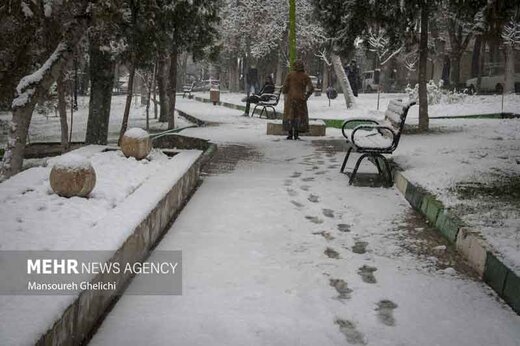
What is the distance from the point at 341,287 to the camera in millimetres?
3680

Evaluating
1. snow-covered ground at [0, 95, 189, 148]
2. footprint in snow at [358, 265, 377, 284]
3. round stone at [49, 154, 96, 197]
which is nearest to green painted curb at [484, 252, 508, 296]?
footprint in snow at [358, 265, 377, 284]

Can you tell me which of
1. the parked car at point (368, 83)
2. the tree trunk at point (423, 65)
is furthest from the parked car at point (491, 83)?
the tree trunk at point (423, 65)

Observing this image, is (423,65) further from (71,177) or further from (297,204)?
(71,177)

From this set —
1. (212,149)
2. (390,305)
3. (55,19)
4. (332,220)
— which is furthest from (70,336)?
(55,19)

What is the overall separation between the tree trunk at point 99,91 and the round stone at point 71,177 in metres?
6.21

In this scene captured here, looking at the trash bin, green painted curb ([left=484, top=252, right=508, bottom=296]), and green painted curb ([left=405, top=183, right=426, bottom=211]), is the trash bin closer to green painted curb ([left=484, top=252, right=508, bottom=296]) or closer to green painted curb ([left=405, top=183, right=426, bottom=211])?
green painted curb ([left=405, top=183, right=426, bottom=211])

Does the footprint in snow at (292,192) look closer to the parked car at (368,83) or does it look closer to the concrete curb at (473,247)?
the concrete curb at (473,247)

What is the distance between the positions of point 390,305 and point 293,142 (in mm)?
8067

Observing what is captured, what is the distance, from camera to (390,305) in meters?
3.41

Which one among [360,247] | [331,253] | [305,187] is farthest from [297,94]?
[331,253]

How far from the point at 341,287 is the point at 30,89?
19.1 ft

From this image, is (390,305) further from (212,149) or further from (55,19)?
(55,19)

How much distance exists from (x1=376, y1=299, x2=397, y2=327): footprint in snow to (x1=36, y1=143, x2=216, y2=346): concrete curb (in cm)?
170

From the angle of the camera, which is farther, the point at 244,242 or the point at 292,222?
the point at 292,222
